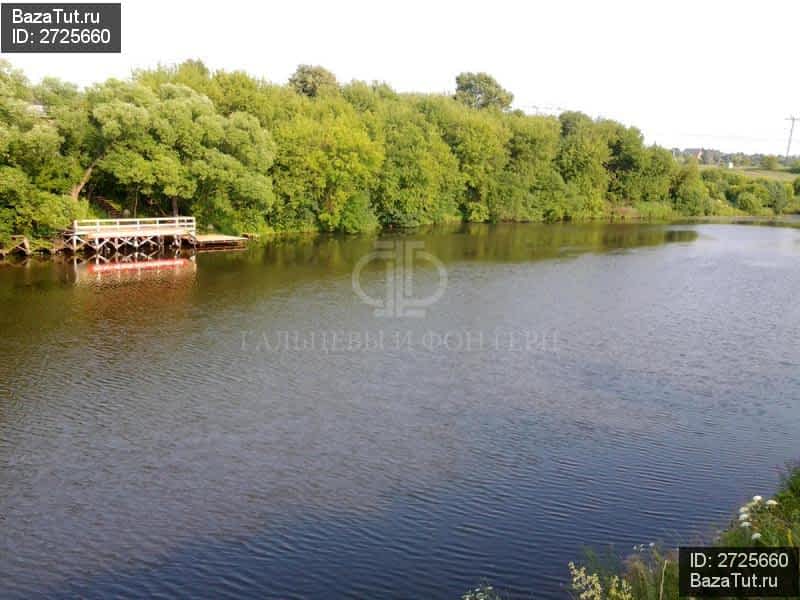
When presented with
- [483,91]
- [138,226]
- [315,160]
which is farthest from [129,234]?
[483,91]

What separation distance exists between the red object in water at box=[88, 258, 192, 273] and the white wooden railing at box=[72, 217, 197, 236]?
2970 mm

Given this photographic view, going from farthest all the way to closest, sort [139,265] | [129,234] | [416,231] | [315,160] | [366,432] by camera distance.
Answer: [416,231]
[315,160]
[129,234]
[139,265]
[366,432]

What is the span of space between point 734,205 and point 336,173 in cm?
6412

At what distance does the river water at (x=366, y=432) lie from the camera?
11.6 m

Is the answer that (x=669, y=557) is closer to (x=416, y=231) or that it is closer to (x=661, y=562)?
(x=661, y=562)

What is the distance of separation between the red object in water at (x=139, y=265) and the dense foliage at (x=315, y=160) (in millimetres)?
3963

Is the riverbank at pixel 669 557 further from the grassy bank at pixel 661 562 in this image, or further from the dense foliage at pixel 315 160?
the dense foliage at pixel 315 160

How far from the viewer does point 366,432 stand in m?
16.6

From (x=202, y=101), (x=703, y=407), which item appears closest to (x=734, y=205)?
(x=202, y=101)

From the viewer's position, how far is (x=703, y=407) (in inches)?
723

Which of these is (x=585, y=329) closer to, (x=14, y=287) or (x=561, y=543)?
(x=561, y=543)

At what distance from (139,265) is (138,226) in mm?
4575

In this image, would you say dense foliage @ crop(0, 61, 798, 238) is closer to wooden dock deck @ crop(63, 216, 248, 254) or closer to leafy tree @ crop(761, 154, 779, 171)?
wooden dock deck @ crop(63, 216, 248, 254)

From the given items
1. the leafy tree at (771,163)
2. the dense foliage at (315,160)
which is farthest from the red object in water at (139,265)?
the leafy tree at (771,163)
